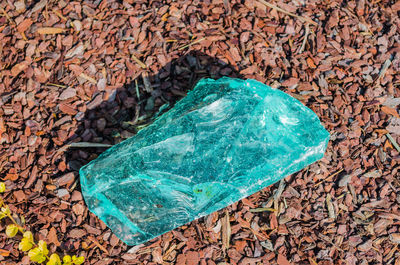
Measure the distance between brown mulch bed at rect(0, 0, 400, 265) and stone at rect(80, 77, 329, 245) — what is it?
27 centimetres

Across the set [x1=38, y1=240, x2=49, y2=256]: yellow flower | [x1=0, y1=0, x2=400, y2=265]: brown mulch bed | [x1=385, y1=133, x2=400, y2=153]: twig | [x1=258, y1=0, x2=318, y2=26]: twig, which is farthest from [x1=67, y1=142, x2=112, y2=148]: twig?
[x1=385, y1=133, x2=400, y2=153]: twig

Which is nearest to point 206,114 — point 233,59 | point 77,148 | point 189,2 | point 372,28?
point 233,59

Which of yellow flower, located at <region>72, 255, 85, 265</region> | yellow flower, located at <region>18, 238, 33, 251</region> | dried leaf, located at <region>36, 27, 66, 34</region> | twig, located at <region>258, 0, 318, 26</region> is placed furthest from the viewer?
twig, located at <region>258, 0, 318, 26</region>

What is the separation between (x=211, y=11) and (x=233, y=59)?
0.47 meters

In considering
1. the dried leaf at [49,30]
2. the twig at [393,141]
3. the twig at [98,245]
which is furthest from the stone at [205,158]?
the dried leaf at [49,30]

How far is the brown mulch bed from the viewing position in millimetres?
2723

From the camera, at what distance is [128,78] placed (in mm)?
3084

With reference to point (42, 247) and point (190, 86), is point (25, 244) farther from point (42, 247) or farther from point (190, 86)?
point (190, 86)

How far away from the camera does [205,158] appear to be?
2.43 meters

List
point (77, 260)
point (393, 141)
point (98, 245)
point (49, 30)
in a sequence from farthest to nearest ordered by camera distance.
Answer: point (49, 30), point (393, 141), point (98, 245), point (77, 260)

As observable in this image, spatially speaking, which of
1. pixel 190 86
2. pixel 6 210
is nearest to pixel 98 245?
pixel 6 210

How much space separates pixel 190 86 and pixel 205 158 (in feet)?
2.68

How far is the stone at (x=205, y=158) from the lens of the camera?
243 cm

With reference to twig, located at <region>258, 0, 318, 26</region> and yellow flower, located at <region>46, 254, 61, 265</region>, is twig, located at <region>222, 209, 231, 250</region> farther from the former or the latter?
twig, located at <region>258, 0, 318, 26</region>
